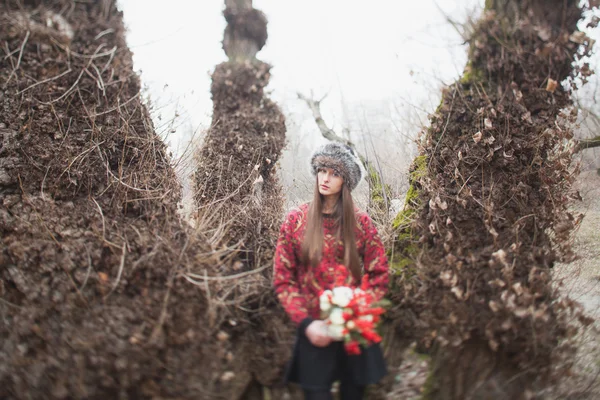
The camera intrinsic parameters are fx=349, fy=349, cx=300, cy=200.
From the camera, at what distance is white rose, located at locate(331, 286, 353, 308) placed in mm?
2152

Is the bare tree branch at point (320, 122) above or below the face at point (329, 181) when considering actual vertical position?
above

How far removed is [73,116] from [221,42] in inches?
121

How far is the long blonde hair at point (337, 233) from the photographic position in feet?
8.23

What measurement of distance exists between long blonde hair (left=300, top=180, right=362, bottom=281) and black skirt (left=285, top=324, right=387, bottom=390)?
50cm

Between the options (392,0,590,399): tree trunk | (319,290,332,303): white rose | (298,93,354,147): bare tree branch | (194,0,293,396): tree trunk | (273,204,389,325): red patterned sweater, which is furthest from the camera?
(298,93,354,147): bare tree branch

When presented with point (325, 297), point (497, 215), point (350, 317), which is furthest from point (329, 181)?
point (497, 215)

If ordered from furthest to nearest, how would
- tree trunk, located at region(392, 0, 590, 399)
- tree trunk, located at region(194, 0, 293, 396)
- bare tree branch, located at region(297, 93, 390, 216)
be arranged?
bare tree branch, located at region(297, 93, 390, 216), tree trunk, located at region(194, 0, 293, 396), tree trunk, located at region(392, 0, 590, 399)

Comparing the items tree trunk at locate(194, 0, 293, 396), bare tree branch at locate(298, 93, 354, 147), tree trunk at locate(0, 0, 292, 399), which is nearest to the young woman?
tree trunk at locate(0, 0, 292, 399)

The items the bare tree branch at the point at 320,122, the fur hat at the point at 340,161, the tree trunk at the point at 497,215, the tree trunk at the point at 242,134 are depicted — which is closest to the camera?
the tree trunk at the point at 497,215

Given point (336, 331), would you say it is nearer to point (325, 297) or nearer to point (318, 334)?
point (318, 334)

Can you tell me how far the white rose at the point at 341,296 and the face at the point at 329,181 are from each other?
78 cm

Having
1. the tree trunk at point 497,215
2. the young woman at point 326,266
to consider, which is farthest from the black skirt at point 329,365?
the tree trunk at point 497,215

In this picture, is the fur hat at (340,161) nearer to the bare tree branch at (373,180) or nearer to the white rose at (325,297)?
the white rose at (325,297)

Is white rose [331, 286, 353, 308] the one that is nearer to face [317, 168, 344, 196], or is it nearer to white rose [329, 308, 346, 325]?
white rose [329, 308, 346, 325]
